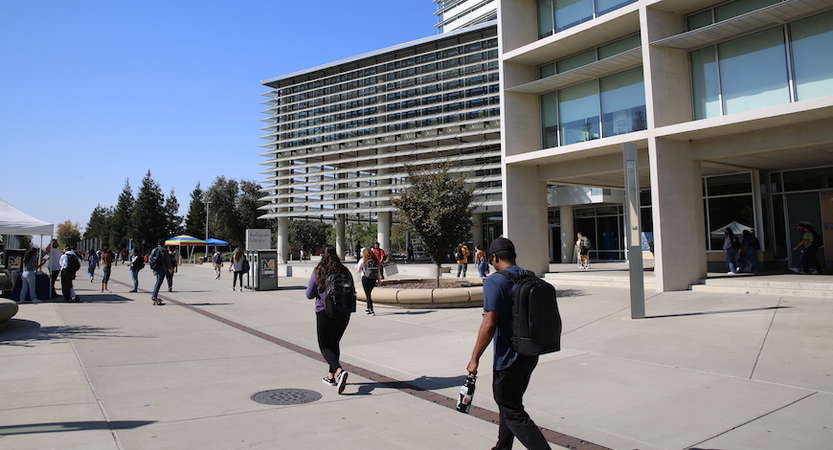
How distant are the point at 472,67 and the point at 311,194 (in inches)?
894

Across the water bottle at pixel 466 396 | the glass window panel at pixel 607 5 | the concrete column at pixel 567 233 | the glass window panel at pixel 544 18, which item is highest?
the glass window panel at pixel 544 18

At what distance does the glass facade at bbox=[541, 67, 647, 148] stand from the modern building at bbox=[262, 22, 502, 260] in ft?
68.8

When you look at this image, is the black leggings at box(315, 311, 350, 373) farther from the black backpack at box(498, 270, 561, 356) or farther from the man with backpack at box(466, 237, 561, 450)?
the black backpack at box(498, 270, 561, 356)

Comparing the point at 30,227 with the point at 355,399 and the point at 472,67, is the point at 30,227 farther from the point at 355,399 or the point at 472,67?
the point at 472,67

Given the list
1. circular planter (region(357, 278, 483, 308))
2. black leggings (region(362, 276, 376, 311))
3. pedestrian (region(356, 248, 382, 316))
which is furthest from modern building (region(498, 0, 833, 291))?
black leggings (region(362, 276, 376, 311))

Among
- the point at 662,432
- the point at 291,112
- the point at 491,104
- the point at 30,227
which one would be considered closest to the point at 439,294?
the point at 662,432

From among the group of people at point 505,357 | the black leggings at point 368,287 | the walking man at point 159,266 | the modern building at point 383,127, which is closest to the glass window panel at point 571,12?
the black leggings at point 368,287

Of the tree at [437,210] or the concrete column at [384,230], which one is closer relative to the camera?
the tree at [437,210]

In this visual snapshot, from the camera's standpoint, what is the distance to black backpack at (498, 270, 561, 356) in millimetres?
3121

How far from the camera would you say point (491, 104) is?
44.6 metres

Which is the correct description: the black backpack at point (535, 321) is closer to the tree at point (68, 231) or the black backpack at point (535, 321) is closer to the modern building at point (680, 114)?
the modern building at point (680, 114)

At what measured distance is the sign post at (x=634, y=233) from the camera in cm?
1014

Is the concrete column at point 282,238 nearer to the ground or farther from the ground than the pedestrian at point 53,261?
farther from the ground

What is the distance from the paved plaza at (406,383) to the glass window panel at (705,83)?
6.68 m
